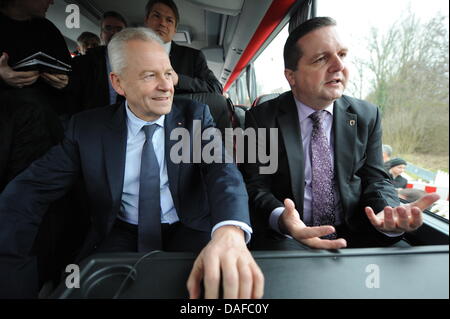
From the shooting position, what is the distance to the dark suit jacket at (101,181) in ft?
3.09

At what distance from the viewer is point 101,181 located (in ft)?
3.77

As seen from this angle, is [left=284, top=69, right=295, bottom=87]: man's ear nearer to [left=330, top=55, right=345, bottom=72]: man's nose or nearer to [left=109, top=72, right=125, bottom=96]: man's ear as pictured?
[left=330, top=55, right=345, bottom=72]: man's nose

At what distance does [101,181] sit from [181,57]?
1.25 meters

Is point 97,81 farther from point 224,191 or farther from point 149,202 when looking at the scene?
point 224,191

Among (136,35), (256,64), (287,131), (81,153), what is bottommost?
(81,153)

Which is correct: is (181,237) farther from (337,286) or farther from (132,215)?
(337,286)

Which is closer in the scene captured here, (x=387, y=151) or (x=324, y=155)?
(x=324, y=155)

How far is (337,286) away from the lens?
60 cm

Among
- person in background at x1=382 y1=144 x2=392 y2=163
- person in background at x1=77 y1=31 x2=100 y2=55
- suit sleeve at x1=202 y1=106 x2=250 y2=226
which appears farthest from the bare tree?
person in background at x1=77 y1=31 x2=100 y2=55

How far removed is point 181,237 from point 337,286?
2.49 feet

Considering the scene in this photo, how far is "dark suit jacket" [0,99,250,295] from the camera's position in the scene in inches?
37.0

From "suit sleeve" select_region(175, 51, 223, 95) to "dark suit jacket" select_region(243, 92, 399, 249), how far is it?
0.63 m

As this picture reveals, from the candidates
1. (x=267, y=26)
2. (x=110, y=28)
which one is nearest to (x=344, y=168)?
(x=110, y=28)

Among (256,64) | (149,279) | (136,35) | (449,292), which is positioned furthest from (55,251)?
(256,64)
